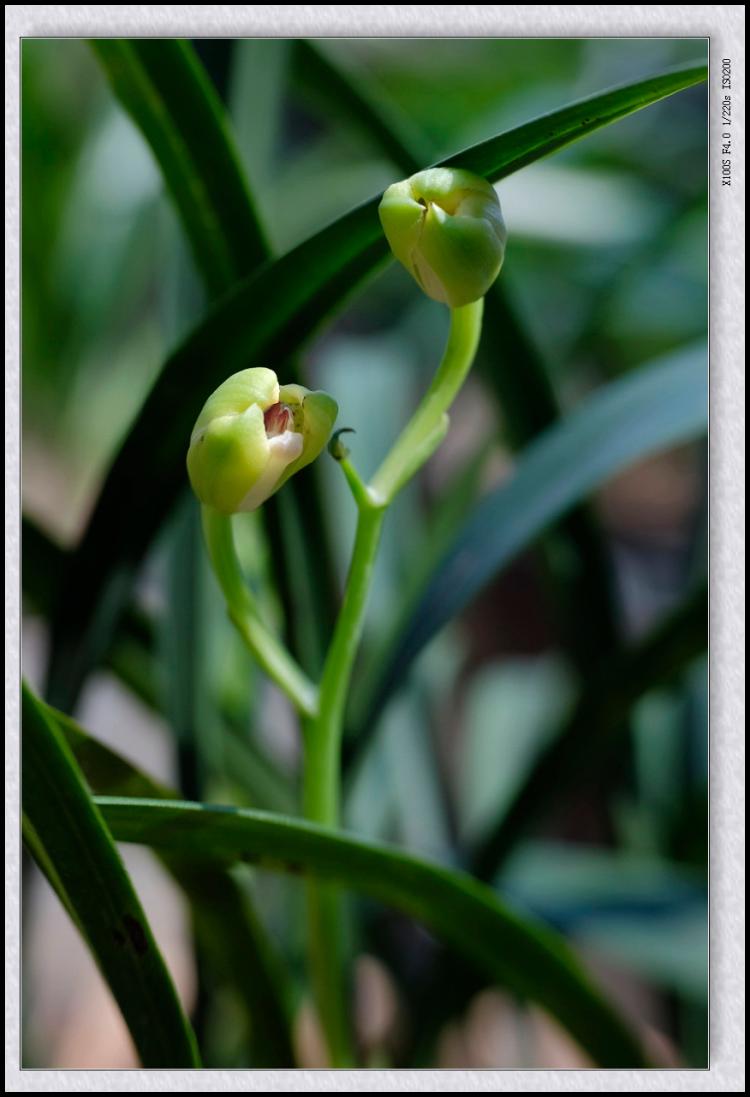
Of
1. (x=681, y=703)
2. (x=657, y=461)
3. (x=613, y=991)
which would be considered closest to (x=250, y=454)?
(x=681, y=703)

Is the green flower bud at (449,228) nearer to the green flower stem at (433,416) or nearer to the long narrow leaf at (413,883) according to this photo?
the green flower stem at (433,416)

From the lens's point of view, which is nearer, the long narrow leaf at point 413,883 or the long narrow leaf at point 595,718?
the long narrow leaf at point 413,883

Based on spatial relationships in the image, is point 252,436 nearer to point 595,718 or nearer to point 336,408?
point 336,408

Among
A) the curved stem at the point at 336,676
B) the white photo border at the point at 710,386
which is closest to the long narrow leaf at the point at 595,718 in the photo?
the white photo border at the point at 710,386

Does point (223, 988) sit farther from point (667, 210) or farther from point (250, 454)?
point (667, 210)

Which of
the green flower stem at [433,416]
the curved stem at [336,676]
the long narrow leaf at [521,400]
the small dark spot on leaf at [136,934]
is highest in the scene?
the long narrow leaf at [521,400]

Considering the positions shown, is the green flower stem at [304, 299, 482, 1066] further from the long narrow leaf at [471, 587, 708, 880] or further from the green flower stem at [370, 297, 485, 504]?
the long narrow leaf at [471, 587, 708, 880]

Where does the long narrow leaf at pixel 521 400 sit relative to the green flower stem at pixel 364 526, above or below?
above
